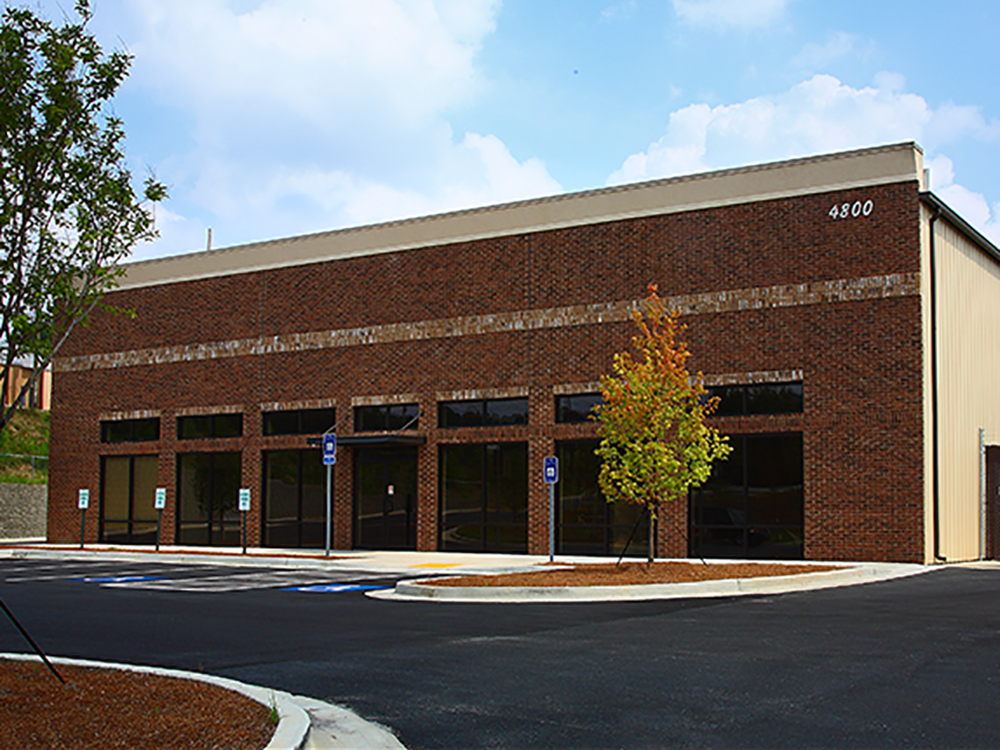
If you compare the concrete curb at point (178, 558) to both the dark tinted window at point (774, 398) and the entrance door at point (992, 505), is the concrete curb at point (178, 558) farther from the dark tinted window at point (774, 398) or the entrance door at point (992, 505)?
the entrance door at point (992, 505)

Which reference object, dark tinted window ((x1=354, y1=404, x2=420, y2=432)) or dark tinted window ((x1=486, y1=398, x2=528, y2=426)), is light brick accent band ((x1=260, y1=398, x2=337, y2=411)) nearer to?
dark tinted window ((x1=354, y1=404, x2=420, y2=432))

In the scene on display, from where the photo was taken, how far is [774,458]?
24094 mm

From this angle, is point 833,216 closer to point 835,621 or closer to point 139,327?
point 835,621

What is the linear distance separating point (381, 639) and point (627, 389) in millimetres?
9185

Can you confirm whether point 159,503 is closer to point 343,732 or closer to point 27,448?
point 343,732

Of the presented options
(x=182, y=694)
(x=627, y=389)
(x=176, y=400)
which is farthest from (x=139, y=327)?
(x=182, y=694)

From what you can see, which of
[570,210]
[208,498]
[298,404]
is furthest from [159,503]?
[570,210]

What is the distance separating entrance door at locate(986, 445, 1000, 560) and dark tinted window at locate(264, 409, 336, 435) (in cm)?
1755

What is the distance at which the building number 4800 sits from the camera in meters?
23.4

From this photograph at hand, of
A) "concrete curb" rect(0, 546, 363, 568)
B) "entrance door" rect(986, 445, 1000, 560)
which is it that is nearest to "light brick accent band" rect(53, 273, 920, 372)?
"concrete curb" rect(0, 546, 363, 568)

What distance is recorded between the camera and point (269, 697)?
7.97 m

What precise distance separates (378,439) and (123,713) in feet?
68.4

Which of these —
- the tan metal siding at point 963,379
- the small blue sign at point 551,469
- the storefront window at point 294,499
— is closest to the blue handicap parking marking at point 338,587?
the small blue sign at point 551,469

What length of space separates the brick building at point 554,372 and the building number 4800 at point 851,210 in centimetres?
5
